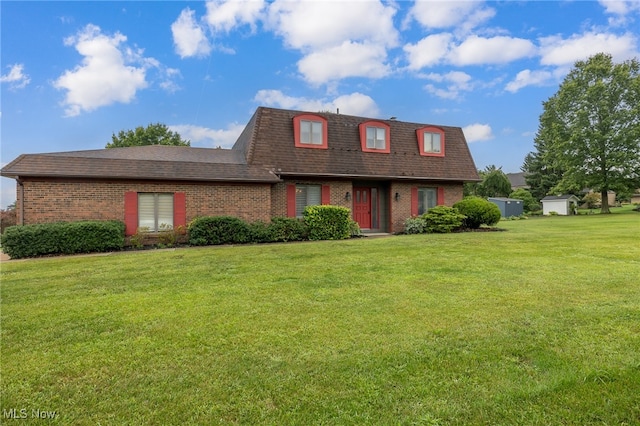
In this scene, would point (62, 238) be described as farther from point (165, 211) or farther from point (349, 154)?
point (349, 154)

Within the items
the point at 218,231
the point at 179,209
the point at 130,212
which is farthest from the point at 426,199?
the point at 130,212

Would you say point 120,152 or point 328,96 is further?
point 328,96

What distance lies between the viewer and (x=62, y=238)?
9.77 metres

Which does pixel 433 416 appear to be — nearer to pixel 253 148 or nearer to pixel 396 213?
pixel 253 148

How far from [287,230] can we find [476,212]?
9.43 m

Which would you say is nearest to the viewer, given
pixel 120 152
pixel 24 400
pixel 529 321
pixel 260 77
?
pixel 24 400

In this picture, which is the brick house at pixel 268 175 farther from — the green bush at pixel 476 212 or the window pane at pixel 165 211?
the green bush at pixel 476 212

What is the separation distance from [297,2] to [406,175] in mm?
8565

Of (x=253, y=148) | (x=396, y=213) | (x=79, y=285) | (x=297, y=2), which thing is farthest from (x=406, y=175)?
(x=79, y=285)

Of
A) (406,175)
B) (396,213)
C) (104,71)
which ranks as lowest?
(396,213)

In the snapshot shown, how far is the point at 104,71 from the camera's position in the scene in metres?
14.0

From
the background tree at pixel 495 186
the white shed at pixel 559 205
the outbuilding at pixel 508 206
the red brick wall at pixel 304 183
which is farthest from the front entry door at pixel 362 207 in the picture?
the white shed at pixel 559 205

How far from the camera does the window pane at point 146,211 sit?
463 inches

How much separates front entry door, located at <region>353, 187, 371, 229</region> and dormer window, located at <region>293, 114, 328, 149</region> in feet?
9.50
